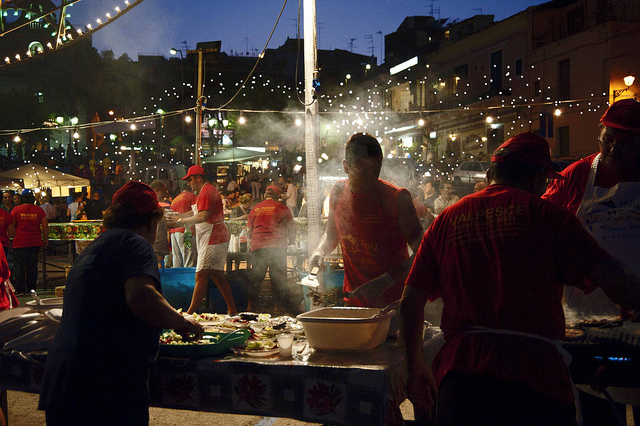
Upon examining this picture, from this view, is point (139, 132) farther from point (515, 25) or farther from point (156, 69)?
point (515, 25)

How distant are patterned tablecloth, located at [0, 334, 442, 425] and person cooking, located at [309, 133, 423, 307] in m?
0.47

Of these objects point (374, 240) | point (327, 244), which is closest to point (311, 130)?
point (327, 244)

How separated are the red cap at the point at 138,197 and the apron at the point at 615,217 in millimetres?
2660

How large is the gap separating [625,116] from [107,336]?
3171 mm

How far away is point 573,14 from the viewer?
29141mm

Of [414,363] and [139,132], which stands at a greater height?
[139,132]

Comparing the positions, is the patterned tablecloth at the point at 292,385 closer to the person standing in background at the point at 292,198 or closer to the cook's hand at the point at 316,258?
the cook's hand at the point at 316,258

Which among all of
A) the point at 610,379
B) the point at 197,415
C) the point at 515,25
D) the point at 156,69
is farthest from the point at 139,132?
the point at 610,379

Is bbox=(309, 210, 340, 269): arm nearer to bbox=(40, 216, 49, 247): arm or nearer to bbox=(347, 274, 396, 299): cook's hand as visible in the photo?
bbox=(347, 274, 396, 299): cook's hand

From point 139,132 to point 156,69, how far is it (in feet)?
36.1

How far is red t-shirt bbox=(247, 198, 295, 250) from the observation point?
9.07 meters

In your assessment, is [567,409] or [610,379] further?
[610,379]

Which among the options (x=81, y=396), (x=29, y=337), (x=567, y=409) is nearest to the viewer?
(x=567, y=409)

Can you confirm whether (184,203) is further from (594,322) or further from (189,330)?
(594,322)
